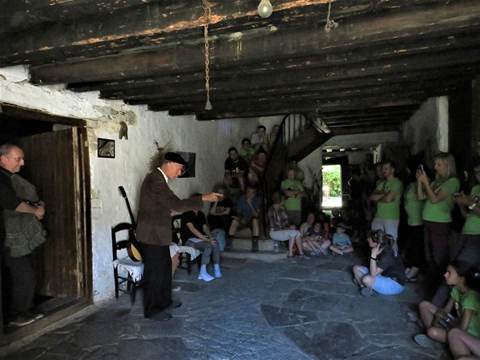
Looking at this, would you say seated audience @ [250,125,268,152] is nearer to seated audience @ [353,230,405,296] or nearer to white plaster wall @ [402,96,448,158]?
white plaster wall @ [402,96,448,158]

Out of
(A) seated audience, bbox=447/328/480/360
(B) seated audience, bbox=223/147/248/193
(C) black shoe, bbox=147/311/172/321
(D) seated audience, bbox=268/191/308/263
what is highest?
(B) seated audience, bbox=223/147/248/193

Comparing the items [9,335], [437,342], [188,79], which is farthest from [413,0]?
[9,335]

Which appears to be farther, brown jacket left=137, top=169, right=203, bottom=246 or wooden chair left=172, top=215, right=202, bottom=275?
wooden chair left=172, top=215, right=202, bottom=275

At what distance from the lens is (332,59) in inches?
108

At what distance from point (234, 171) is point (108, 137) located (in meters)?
3.20

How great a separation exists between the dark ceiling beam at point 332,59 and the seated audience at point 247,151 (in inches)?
158

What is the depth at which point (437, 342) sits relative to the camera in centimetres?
282

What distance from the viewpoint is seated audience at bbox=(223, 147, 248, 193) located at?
6770 mm

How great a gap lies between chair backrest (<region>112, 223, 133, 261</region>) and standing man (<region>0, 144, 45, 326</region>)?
946mm

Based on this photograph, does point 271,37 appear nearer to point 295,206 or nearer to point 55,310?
point 55,310

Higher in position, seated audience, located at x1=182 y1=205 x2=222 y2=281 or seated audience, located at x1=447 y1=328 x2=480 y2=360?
seated audience, located at x1=182 y1=205 x2=222 y2=281

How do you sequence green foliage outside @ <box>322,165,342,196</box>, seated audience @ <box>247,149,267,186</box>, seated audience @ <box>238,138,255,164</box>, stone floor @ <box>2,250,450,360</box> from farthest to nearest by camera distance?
1. green foliage outside @ <box>322,165,342,196</box>
2. seated audience @ <box>238,138,255,164</box>
3. seated audience @ <box>247,149,267,186</box>
4. stone floor @ <box>2,250,450,360</box>

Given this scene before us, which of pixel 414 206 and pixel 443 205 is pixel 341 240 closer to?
pixel 414 206

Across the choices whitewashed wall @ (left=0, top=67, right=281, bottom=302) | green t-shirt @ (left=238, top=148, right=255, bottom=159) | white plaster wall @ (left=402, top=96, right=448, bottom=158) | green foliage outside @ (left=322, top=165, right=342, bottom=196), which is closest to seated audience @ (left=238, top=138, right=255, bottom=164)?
green t-shirt @ (left=238, top=148, right=255, bottom=159)
